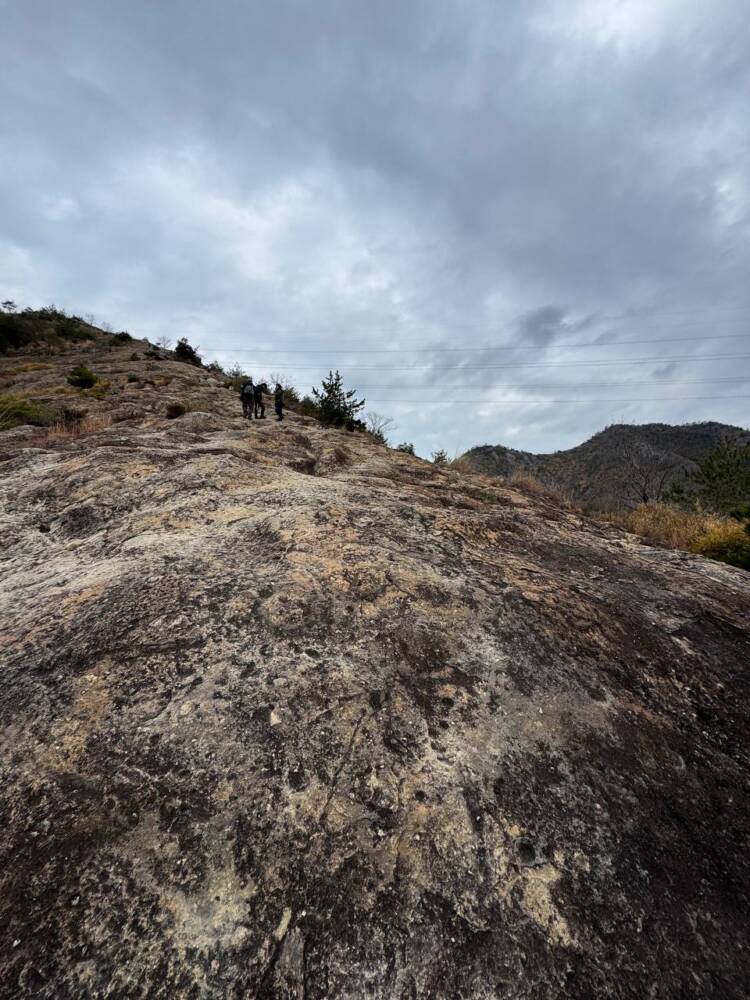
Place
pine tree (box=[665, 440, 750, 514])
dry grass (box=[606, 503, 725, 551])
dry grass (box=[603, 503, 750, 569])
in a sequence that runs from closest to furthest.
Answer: dry grass (box=[603, 503, 750, 569])
dry grass (box=[606, 503, 725, 551])
pine tree (box=[665, 440, 750, 514])

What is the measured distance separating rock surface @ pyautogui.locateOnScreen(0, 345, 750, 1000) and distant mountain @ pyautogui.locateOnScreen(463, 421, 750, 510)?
66.2 meters

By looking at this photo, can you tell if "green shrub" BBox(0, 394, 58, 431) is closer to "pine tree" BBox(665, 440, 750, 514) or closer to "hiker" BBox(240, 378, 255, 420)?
"hiker" BBox(240, 378, 255, 420)

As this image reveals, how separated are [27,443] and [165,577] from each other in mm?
7171

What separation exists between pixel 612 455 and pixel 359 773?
87820mm

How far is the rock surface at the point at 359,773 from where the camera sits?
1652 mm

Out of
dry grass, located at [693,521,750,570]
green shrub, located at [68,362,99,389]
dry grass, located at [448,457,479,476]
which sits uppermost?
green shrub, located at [68,362,99,389]

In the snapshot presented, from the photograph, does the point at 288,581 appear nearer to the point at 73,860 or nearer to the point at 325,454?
the point at 73,860

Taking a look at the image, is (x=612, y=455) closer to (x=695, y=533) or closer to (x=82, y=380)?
(x=695, y=533)

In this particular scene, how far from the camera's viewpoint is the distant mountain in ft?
233

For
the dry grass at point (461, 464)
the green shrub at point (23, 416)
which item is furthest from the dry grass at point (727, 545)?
the green shrub at point (23, 416)

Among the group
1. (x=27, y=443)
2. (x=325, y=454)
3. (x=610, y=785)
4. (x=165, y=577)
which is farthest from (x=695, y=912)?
(x=27, y=443)

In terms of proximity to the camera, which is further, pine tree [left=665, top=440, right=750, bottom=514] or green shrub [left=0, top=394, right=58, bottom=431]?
pine tree [left=665, top=440, right=750, bottom=514]

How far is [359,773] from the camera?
224 centimetres

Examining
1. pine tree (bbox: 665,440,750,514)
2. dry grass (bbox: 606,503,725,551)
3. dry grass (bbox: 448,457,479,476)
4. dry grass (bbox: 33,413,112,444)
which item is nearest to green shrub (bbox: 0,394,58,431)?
dry grass (bbox: 33,413,112,444)
